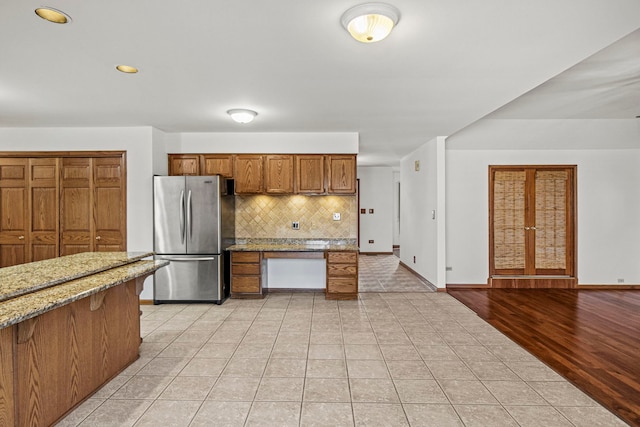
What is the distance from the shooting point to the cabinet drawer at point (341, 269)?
491cm

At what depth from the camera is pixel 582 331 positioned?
378cm

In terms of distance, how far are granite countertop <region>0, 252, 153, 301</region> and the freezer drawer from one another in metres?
1.62

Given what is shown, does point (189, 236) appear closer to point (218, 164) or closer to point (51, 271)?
point (218, 164)

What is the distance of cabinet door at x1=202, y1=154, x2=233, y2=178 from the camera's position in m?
5.16

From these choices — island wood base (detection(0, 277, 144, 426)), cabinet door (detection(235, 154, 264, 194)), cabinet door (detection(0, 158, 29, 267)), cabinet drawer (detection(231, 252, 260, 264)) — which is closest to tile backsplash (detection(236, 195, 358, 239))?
cabinet door (detection(235, 154, 264, 194))

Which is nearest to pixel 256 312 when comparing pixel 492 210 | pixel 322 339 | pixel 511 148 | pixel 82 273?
pixel 322 339

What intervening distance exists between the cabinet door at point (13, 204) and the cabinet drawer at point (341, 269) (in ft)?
13.9

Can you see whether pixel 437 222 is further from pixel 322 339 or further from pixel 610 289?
pixel 610 289

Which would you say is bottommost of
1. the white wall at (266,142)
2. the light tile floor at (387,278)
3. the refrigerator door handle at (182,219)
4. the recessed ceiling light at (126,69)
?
the light tile floor at (387,278)

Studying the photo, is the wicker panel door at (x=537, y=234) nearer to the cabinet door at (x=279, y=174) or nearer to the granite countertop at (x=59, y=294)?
the cabinet door at (x=279, y=174)

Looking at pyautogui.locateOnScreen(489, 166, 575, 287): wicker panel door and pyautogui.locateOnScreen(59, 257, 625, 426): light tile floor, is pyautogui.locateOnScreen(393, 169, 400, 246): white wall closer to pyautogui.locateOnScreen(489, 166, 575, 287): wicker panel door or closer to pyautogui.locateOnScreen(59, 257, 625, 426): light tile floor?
pyautogui.locateOnScreen(489, 166, 575, 287): wicker panel door

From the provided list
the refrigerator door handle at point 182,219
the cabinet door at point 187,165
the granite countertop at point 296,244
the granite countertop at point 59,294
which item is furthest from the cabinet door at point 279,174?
the granite countertop at point 59,294

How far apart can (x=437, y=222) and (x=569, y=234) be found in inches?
95.7

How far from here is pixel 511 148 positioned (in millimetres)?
5738
